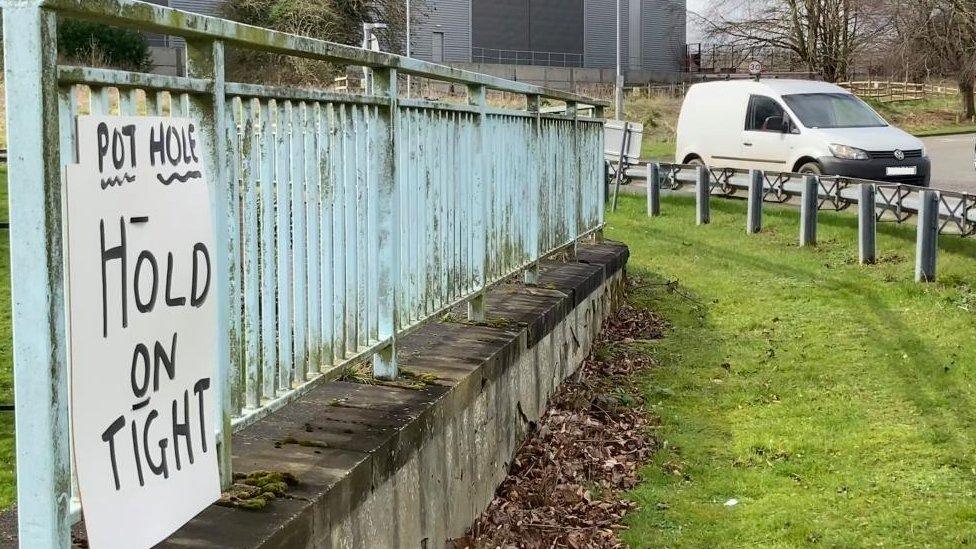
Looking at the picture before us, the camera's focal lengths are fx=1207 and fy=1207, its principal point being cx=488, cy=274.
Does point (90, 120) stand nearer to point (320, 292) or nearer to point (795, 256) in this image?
point (320, 292)

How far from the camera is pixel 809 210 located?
1398 cm

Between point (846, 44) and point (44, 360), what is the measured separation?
2390 inches

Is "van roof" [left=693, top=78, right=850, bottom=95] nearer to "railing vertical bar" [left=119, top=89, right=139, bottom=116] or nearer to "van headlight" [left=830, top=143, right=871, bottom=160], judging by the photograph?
"van headlight" [left=830, top=143, right=871, bottom=160]

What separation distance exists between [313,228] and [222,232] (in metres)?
0.72

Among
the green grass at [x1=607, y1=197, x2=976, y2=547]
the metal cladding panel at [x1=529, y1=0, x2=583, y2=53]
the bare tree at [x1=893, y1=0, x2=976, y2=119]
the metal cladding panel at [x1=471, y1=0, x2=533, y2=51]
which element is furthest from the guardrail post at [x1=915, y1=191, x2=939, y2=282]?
the metal cladding panel at [x1=529, y1=0, x2=583, y2=53]

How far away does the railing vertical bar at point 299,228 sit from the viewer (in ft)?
11.5

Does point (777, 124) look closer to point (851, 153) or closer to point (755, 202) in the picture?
point (851, 153)

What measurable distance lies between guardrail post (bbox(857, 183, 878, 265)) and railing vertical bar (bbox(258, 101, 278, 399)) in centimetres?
1029

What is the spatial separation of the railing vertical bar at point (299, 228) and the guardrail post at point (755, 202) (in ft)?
39.3

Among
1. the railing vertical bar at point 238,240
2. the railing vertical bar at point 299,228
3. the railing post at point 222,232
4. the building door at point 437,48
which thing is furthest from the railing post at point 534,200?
the building door at point 437,48

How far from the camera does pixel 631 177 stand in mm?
19734

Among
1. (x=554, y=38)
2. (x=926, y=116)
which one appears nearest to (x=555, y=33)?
(x=554, y=38)

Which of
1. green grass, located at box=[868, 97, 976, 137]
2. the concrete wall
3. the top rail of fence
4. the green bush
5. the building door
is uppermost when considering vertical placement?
the building door

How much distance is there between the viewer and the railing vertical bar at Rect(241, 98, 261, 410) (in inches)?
124
